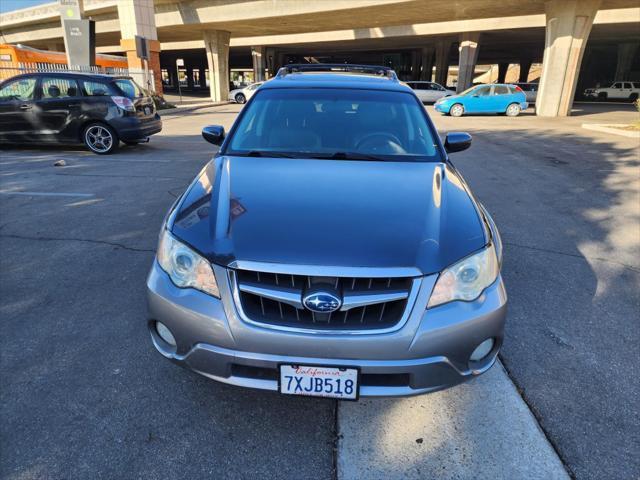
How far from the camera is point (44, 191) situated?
668cm

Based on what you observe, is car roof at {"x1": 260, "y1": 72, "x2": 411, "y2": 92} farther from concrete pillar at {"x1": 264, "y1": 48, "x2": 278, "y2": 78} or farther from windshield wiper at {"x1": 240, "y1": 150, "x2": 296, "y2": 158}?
concrete pillar at {"x1": 264, "y1": 48, "x2": 278, "y2": 78}

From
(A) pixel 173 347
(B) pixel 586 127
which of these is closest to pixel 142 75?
(B) pixel 586 127

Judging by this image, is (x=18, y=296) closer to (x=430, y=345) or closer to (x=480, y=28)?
(x=430, y=345)

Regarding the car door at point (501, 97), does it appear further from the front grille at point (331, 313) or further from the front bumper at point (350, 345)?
the front grille at point (331, 313)

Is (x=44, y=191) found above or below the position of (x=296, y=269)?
below

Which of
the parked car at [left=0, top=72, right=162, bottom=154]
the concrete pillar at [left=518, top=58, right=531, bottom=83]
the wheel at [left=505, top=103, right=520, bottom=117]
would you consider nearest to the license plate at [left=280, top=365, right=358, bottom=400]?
the parked car at [left=0, top=72, right=162, bottom=154]

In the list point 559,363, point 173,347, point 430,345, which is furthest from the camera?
point 559,363

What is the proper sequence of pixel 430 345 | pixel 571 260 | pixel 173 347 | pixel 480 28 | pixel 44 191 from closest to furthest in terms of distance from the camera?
pixel 430 345, pixel 173 347, pixel 571 260, pixel 44 191, pixel 480 28

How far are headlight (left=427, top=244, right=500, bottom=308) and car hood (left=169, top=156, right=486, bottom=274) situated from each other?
0.05 meters

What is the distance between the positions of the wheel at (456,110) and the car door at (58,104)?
1819 centimetres

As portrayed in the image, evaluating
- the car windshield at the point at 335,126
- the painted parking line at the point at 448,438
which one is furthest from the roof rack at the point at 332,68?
the painted parking line at the point at 448,438

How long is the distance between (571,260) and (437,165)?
2.28 meters

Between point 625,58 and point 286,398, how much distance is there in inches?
2038

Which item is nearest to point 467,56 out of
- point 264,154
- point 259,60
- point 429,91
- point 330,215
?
point 429,91
